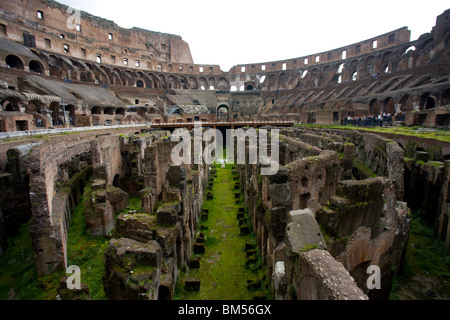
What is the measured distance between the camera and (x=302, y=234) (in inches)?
151

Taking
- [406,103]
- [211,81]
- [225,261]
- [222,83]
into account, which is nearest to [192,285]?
[225,261]

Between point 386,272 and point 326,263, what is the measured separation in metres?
3.90

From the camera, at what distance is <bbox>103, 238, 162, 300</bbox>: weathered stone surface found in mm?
4336

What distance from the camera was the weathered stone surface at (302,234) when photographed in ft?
12.1

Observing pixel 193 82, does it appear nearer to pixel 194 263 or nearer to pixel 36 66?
pixel 36 66

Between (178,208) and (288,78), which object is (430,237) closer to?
(178,208)

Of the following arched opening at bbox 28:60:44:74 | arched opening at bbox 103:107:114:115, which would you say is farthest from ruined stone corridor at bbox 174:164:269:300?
arched opening at bbox 28:60:44:74

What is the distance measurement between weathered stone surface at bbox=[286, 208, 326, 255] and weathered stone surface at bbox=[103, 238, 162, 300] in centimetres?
258

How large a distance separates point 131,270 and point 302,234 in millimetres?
3257

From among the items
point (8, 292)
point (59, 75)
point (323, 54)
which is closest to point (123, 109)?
point (59, 75)

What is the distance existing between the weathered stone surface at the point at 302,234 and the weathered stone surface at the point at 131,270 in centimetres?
258

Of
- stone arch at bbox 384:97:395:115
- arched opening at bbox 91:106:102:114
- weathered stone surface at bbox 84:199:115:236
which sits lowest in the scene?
weathered stone surface at bbox 84:199:115:236

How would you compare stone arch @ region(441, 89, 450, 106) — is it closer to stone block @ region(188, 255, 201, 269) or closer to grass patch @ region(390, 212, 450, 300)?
grass patch @ region(390, 212, 450, 300)

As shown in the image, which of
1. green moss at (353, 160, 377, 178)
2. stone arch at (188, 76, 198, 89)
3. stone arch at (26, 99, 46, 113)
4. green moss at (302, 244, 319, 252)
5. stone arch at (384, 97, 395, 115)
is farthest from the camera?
stone arch at (188, 76, 198, 89)
